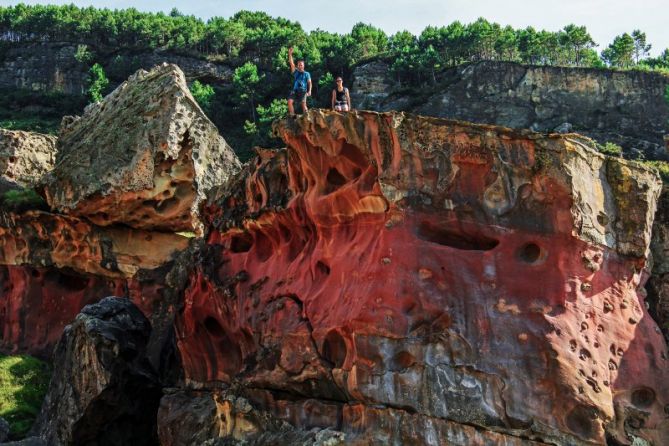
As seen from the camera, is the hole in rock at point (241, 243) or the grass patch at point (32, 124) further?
the grass patch at point (32, 124)

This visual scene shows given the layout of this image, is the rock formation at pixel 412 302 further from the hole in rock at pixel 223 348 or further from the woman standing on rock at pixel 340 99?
the woman standing on rock at pixel 340 99

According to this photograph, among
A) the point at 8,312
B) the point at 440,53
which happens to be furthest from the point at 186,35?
the point at 8,312

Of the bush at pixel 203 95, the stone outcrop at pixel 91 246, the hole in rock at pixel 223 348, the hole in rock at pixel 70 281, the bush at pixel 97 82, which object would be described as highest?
the bush at pixel 97 82

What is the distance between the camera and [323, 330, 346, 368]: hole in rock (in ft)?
33.7

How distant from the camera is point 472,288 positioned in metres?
9.66

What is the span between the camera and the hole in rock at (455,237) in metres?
9.96

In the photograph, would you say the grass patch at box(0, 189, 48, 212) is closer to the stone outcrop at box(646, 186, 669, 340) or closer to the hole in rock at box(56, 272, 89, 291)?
the hole in rock at box(56, 272, 89, 291)

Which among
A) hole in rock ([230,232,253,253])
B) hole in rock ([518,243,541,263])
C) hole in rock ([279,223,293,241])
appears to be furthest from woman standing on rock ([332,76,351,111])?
hole in rock ([518,243,541,263])

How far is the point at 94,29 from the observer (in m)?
73.6

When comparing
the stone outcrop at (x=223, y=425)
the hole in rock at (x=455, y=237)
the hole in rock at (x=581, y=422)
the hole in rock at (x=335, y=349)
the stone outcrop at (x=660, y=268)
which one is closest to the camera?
the hole in rock at (x=581, y=422)

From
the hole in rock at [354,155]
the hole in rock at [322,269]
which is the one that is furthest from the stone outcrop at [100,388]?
the hole in rock at [354,155]

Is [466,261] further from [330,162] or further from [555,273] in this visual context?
[330,162]

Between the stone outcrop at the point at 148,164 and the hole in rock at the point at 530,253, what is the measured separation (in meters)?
8.77

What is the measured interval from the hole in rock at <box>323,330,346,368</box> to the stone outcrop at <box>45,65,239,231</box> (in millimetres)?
7286
